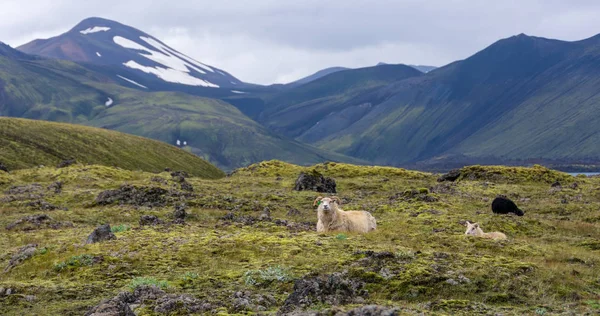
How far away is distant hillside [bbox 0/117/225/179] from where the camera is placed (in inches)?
3617

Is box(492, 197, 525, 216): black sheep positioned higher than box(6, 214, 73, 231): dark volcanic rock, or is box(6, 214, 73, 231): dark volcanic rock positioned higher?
box(492, 197, 525, 216): black sheep

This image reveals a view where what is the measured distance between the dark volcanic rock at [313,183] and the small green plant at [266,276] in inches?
1535

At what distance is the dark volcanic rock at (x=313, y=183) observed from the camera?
187 feet

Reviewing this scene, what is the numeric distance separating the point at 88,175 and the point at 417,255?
156ft

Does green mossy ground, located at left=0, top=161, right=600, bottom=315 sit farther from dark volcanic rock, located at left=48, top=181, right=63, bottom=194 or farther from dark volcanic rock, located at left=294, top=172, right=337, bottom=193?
dark volcanic rock, located at left=294, top=172, right=337, bottom=193

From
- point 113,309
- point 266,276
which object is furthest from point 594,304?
point 113,309

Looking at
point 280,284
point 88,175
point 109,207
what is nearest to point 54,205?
point 109,207

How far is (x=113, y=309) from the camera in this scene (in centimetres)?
1266

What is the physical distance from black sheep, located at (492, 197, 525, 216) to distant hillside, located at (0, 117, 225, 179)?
66082 mm

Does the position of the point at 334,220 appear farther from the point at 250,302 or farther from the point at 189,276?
the point at 250,302

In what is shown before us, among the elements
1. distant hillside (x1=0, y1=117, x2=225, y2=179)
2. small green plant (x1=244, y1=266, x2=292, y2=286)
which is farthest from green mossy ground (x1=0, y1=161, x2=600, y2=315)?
distant hillside (x1=0, y1=117, x2=225, y2=179)

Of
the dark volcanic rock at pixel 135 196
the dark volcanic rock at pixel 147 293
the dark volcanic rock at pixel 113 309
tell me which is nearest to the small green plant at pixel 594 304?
the dark volcanic rock at pixel 147 293

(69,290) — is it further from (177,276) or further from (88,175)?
(88,175)

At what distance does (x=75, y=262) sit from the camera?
1927cm
